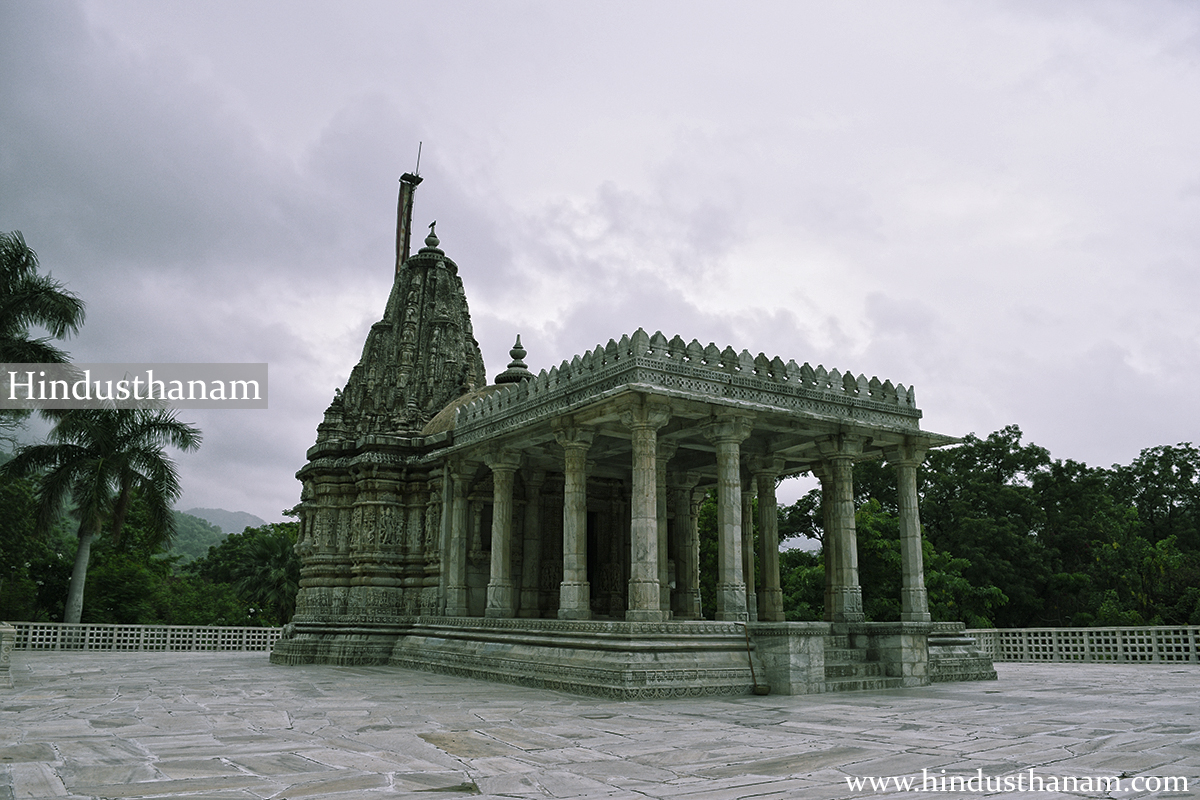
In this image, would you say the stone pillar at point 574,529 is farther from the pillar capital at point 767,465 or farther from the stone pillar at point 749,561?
the stone pillar at point 749,561

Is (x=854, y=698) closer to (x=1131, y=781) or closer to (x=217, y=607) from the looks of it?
(x=1131, y=781)

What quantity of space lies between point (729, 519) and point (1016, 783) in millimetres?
8572

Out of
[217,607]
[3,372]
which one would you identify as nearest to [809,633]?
[3,372]

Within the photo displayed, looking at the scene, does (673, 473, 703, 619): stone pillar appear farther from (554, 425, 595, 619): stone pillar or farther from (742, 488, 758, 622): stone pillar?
(554, 425, 595, 619): stone pillar

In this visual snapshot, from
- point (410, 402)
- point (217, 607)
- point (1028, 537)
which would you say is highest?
point (410, 402)

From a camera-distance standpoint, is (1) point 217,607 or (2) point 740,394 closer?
A: (2) point 740,394

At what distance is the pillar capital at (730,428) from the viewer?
48.1ft

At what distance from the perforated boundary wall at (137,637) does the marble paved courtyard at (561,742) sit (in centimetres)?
1589

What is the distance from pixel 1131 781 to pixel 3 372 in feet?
80.0

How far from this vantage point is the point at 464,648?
17234 mm

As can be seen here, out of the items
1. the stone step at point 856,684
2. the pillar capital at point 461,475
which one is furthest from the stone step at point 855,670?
the pillar capital at point 461,475

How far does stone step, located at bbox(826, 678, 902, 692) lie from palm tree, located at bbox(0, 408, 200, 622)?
23.2 m

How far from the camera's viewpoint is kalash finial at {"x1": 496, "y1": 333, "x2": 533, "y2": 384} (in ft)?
84.1

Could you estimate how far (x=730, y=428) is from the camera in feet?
48.2
